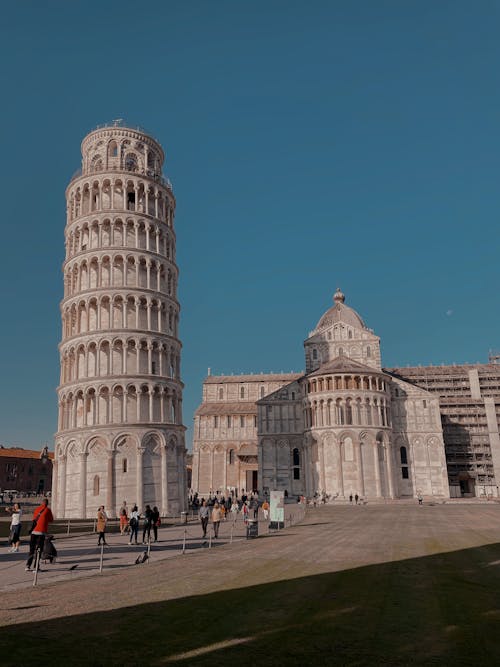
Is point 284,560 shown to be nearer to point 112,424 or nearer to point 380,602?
point 380,602

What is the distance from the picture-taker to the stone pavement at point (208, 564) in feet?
41.8

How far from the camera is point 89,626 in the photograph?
33.6 feet

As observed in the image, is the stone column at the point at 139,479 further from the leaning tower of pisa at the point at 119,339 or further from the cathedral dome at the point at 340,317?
the cathedral dome at the point at 340,317

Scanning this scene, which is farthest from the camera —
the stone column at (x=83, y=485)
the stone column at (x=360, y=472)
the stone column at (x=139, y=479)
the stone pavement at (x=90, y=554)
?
the stone column at (x=360, y=472)

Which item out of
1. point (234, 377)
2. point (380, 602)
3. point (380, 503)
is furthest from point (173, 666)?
point (234, 377)

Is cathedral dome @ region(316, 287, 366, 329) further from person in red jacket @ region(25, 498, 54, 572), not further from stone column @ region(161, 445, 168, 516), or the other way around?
person in red jacket @ region(25, 498, 54, 572)

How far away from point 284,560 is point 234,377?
85792mm

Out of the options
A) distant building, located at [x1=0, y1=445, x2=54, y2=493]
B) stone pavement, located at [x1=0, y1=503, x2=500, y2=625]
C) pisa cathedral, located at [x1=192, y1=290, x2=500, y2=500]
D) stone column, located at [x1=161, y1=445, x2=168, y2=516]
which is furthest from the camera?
distant building, located at [x1=0, y1=445, x2=54, y2=493]

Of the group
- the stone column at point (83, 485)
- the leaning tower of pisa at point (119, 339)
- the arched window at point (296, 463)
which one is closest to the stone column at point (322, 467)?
the arched window at point (296, 463)

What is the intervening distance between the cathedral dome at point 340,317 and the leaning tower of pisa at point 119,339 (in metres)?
40.0

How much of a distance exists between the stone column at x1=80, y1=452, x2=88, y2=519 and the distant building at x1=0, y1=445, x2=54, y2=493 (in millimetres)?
76355

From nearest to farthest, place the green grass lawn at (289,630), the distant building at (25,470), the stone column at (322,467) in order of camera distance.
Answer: the green grass lawn at (289,630) < the stone column at (322,467) < the distant building at (25,470)

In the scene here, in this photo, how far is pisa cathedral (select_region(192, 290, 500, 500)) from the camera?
7481 cm

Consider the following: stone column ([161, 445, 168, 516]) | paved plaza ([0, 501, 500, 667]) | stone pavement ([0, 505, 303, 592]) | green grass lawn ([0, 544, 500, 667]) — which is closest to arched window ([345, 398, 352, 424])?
stone column ([161, 445, 168, 516])
